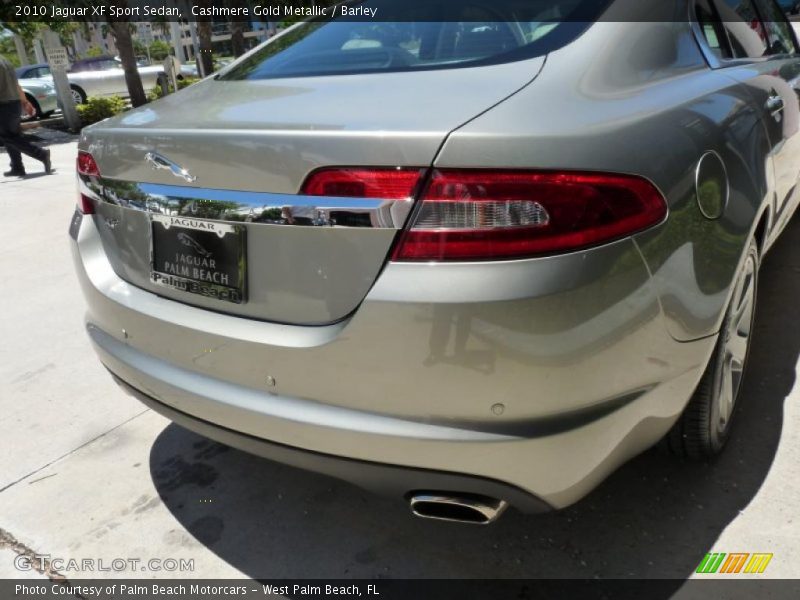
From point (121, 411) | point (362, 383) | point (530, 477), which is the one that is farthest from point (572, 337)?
point (121, 411)

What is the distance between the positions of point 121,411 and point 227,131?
5.57 ft

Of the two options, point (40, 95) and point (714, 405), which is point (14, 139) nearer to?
point (40, 95)

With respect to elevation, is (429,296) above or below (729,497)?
above

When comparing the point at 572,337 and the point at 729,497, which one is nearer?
the point at 572,337

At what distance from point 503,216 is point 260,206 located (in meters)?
0.55

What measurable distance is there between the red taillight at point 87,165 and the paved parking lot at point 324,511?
3.56ft

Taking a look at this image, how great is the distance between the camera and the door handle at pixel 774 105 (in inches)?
89.1

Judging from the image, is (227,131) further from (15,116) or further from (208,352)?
(15,116)

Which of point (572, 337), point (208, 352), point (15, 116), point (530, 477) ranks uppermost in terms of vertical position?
point (572, 337)

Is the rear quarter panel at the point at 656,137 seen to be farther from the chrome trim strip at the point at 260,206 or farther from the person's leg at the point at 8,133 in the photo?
the person's leg at the point at 8,133

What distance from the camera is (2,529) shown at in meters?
2.17

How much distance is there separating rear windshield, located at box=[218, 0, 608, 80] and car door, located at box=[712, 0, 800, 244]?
70cm

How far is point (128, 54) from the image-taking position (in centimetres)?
1443
